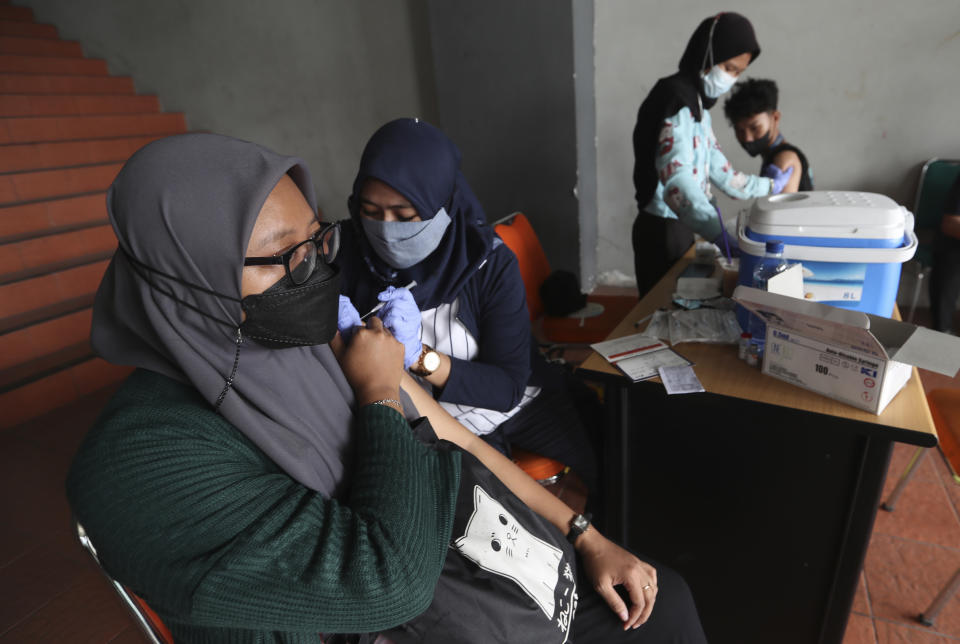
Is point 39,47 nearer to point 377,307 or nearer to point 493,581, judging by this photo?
point 377,307

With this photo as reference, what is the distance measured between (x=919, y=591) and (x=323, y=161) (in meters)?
4.23

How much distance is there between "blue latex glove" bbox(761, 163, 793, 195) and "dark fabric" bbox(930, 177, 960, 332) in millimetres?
932

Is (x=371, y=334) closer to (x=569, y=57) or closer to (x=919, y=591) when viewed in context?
(x=919, y=591)

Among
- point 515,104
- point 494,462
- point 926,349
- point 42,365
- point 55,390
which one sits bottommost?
point 55,390

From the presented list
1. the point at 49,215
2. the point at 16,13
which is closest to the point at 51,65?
the point at 16,13

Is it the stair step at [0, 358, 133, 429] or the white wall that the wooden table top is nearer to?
the white wall

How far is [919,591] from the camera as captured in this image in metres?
1.62

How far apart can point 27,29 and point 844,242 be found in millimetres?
6133

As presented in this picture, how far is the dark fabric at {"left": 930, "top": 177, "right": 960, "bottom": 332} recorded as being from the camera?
2715 mm

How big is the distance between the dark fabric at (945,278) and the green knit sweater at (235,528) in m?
3.13

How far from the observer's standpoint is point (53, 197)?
3629 millimetres

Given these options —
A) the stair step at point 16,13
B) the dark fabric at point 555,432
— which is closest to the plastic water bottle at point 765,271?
the dark fabric at point 555,432

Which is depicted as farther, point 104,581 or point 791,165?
point 791,165

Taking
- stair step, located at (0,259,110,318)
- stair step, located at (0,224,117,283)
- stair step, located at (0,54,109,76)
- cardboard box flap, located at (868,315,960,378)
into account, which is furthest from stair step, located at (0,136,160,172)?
cardboard box flap, located at (868,315,960,378)
